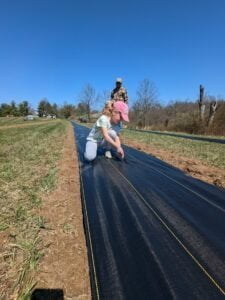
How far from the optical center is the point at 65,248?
8.63 ft

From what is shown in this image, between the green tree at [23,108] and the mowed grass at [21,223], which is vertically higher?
the green tree at [23,108]

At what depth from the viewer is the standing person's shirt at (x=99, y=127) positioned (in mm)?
6273

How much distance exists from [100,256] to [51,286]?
512 millimetres

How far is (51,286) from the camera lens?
6.74ft

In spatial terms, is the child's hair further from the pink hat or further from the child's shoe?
the child's shoe

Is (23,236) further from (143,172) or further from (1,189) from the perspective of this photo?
(143,172)

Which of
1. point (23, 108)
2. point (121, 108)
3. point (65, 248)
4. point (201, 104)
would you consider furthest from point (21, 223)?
point (23, 108)

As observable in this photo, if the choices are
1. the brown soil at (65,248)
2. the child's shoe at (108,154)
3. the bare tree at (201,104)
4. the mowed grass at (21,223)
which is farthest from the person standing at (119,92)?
the bare tree at (201,104)

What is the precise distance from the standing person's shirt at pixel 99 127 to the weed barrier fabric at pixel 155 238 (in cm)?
191

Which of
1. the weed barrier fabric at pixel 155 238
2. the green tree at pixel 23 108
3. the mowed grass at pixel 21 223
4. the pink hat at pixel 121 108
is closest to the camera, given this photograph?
the weed barrier fabric at pixel 155 238

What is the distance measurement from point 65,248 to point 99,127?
4156 mm

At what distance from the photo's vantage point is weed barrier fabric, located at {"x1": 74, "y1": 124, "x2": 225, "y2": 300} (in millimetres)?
1991

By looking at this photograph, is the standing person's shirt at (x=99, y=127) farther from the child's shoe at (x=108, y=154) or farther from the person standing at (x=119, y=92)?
the person standing at (x=119, y=92)

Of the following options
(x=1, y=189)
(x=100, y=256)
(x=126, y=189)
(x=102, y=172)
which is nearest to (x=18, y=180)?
(x=1, y=189)
